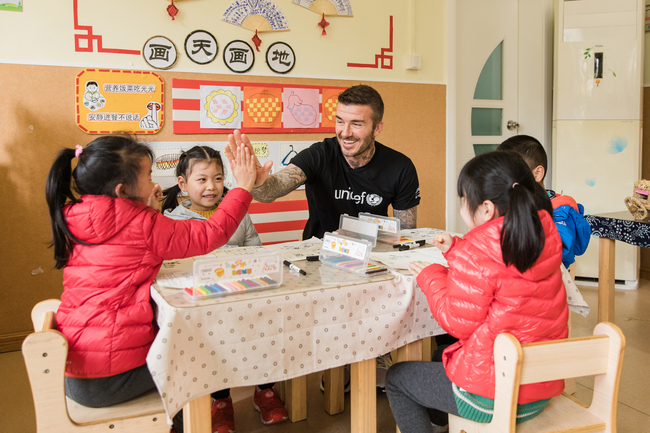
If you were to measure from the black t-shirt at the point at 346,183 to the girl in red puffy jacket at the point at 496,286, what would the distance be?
37.6 inches

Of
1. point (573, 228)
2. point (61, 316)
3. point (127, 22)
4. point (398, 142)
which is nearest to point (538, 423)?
point (573, 228)

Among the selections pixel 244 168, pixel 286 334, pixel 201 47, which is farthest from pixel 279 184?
pixel 201 47

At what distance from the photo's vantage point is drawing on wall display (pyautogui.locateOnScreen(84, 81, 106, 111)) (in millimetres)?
2578

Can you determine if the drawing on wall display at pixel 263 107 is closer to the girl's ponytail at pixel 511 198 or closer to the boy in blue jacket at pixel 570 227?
the boy in blue jacket at pixel 570 227

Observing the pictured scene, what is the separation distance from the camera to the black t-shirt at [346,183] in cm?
216

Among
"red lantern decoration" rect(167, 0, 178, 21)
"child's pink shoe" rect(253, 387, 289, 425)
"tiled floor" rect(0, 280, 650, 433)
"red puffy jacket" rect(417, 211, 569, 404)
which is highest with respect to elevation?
"red lantern decoration" rect(167, 0, 178, 21)

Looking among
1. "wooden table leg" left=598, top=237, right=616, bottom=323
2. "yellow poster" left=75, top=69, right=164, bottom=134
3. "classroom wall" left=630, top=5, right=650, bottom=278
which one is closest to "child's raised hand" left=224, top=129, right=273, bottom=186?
"yellow poster" left=75, top=69, right=164, bottom=134

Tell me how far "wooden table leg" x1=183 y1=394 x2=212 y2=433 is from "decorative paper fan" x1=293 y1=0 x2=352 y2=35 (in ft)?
8.44

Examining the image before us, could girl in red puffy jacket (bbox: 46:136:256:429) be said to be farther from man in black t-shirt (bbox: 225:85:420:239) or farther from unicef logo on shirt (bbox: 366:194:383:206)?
unicef logo on shirt (bbox: 366:194:383:206)

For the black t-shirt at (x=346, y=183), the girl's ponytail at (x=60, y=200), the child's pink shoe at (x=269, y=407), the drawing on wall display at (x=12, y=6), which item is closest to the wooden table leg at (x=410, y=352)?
the child's pink shoe at (x=269, y=407)

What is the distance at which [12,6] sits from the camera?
2424 mm

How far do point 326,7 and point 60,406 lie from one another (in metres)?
2.75

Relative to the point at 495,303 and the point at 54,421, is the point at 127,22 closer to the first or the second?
the point at 54,421

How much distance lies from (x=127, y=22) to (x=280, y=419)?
223 cm
